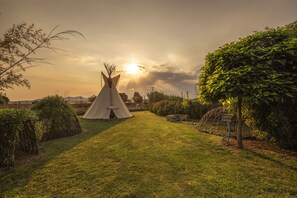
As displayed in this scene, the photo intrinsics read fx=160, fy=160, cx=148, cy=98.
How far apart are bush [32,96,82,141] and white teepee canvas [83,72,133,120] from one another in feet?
25.7

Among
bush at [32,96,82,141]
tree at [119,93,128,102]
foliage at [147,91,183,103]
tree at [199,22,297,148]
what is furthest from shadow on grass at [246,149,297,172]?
tree at [119,93,128,102]

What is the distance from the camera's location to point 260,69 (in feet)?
17.8

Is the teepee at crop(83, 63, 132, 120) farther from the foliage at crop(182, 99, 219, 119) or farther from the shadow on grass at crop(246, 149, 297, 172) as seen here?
the shadow on grass at crop(246, 149, 297, 172)

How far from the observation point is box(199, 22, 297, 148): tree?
4969 mm

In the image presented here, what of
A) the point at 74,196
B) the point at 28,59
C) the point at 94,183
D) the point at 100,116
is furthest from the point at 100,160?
the point at 100,116

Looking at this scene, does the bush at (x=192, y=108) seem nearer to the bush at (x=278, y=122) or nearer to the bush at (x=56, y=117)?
the bush at (x=278, y=122)

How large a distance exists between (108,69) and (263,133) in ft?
59.9

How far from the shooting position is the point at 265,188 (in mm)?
3863

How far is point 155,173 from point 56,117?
7.80 m

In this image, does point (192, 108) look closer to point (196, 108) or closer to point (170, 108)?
point (196, 108)

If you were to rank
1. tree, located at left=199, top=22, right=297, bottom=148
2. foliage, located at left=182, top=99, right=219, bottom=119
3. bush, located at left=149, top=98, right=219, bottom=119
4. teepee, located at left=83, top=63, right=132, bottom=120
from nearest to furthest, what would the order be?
tree, located at left=199, top=22, right=297, bottom=148
foliage, located at left=182, top=99, right=219, bottom=119
bush, located at left=149, top=98, right=219, bottom=119
teepee, located at left=83, top=63, right=132, bottom=120

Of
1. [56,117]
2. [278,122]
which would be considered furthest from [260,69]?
[56,117]

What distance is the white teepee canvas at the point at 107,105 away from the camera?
745 inches

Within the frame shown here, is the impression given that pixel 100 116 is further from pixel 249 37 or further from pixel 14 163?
pixel 249 37
